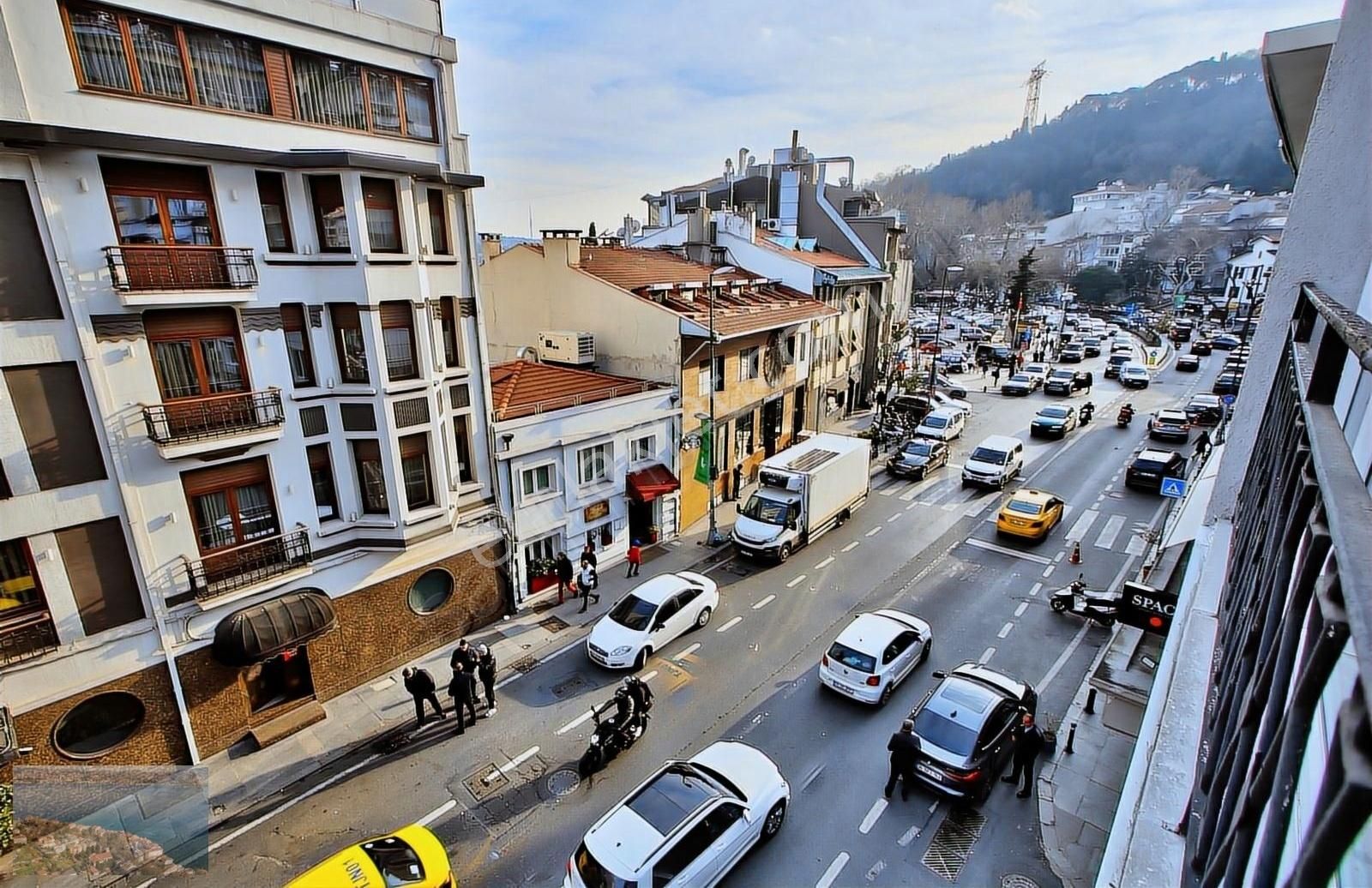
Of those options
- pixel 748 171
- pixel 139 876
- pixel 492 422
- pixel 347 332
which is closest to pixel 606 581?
pixel 492 422

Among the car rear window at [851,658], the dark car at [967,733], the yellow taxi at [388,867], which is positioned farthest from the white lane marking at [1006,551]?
the yellow taxi at [388,867]

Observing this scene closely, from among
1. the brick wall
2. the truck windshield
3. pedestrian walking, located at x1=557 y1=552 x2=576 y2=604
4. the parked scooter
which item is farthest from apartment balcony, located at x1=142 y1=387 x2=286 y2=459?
the parked scooter

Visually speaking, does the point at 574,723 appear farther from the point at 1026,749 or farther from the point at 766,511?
the point at 766,511

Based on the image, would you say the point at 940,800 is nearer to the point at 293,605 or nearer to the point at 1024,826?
the point at 1024,826

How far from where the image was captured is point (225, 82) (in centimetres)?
1127

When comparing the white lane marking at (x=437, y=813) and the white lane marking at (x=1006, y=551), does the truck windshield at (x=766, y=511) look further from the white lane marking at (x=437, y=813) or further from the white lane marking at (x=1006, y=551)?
the white lane marking at (x=437, y=813)

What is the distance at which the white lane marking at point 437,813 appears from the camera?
37.0 ft

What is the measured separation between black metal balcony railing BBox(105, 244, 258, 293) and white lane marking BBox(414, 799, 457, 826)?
398 inches

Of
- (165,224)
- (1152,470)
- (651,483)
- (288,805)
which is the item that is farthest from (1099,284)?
(288,805)

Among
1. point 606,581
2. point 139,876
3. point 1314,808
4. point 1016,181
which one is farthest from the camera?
point 1016,181

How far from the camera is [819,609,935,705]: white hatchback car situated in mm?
13523

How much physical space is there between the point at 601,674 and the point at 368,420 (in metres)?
7.83

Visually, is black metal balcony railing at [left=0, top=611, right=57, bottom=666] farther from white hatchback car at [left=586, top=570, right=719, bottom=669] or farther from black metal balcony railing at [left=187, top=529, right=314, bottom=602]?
white hatchback car at [left=586, top=570, right=719, bottom=669]

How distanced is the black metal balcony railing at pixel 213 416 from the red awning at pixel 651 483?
401 inches
